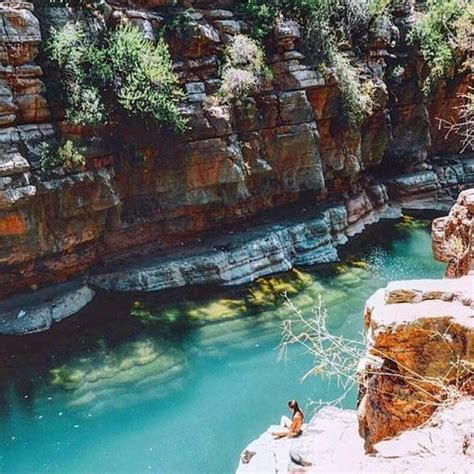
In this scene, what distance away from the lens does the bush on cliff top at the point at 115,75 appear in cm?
1027

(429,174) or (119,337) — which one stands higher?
(429,174)

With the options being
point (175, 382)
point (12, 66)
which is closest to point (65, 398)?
point (175, 382)

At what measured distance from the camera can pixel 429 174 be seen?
60.8ft

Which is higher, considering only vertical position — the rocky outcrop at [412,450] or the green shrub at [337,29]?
the green shrub at [337,29]

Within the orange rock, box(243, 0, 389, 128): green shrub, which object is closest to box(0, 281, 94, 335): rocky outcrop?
the orange rock

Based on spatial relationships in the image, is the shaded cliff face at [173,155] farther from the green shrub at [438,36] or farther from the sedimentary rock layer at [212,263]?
the green shrub at [438,36]

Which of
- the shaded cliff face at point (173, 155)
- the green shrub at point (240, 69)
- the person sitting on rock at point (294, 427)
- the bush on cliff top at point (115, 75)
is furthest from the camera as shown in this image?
the green shrub at point (240, 69)

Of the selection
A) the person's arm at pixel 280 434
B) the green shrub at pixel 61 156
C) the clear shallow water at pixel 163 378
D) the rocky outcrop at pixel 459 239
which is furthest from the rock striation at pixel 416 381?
the green shrub at pixel 61 156

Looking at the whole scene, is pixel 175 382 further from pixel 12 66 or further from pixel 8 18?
pixel 8 18

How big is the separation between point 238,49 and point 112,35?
3.09 m

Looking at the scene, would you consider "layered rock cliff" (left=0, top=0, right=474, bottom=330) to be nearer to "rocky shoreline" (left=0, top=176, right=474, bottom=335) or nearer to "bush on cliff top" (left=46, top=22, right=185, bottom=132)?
"rocky shoreline" (left=0, top=176, right=474, bottom=335)

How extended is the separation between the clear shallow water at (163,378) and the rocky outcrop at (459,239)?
283cm

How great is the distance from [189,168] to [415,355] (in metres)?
9.32

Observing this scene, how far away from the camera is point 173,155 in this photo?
12.2m
